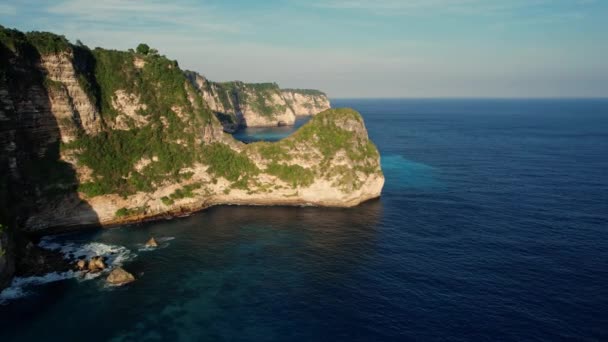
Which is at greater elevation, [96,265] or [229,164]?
[229,164]

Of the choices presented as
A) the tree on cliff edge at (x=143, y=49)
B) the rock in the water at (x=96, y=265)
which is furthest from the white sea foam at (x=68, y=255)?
the tree on cliff edge at (x=143, y=49)

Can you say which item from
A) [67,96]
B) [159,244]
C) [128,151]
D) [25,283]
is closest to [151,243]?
[159,244]

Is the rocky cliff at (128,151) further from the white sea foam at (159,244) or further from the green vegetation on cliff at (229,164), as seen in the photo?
the white sea foam at (159,244)

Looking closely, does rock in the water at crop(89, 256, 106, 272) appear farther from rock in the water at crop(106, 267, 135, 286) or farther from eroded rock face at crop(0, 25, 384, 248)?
eroded rock face at crop(0, 25, 384, 248)

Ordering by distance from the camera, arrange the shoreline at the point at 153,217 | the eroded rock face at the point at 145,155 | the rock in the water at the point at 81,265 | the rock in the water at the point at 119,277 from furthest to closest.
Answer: the shoreline at the point at 153,217 → the eroded rock face at the point at 145,155 → the rock in the water at the point at 81,265 → the rock in the water at the point at 119,277

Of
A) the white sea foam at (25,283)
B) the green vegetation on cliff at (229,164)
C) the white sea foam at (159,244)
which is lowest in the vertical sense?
the white sea foam at (25,283)

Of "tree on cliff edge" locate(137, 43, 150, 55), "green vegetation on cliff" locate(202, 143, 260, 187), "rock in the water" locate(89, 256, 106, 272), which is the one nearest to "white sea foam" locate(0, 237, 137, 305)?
"rock in the water" locate(89, 256, 106, 272)

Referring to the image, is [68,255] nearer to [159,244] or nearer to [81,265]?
[81,265]

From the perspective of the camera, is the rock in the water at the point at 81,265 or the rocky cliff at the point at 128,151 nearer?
the rock in the water at the point at 81,265
